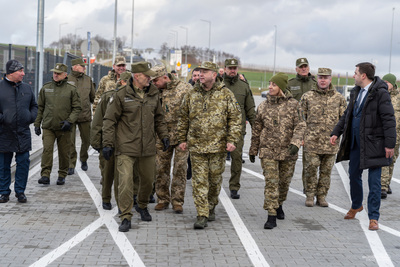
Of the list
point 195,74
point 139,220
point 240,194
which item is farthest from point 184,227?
point 195,74

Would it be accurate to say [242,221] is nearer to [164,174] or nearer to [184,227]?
[184,227]

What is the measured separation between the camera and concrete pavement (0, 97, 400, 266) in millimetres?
6152

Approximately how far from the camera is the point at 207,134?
24.9ft

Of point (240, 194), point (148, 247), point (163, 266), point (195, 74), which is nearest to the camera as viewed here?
point (163, 266)

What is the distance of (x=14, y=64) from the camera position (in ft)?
28.6

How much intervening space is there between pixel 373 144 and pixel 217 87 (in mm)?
2069

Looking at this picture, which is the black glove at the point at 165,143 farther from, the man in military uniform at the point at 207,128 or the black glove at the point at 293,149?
the black glove at the point at 293,149

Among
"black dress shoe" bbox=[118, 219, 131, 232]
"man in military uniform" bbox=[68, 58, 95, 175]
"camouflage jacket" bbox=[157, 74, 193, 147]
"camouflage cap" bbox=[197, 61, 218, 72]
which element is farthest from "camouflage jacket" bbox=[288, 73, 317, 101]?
"black dress shoe" bbox=[118, 219, 131, 232]

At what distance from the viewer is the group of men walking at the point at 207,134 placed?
748cm

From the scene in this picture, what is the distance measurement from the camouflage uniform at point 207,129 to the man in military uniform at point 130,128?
478 mm

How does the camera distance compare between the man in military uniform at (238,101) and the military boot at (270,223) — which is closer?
the military boot at (270,223)

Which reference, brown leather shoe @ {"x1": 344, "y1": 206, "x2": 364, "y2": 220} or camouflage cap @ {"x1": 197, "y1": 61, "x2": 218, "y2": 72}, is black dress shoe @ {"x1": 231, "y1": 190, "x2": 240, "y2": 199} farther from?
camouflage cap @ {"x1": 197, "y1": 61, "x2": 218, "y2": 72}

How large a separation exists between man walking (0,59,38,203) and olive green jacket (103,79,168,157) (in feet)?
6.48

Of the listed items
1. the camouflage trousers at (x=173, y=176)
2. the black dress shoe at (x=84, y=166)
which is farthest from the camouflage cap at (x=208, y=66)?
the black dress shoe at (x=84, y=166)
